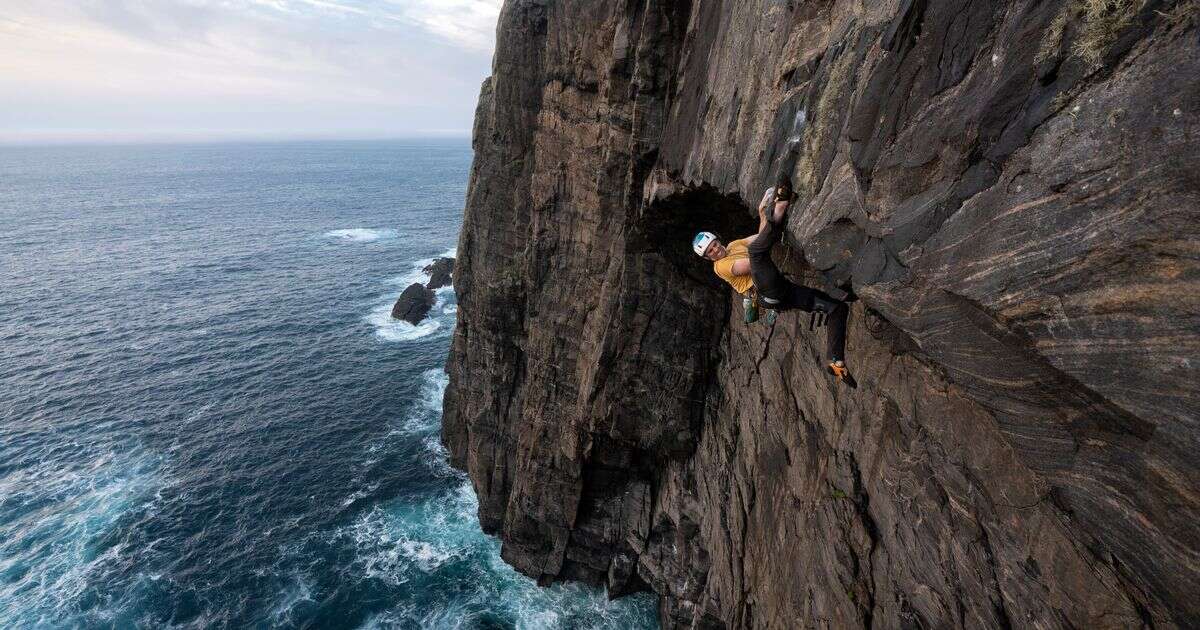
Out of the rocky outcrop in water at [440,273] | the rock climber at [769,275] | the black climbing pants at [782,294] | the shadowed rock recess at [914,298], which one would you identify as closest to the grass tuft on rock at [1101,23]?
the shadowed rock recess at [914,298]

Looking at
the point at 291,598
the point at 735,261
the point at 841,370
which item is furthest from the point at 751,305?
the point at 291,598

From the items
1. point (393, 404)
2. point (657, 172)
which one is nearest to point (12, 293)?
point (393, 404)

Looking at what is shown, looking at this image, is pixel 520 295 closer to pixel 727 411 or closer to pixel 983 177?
pixel 727 411

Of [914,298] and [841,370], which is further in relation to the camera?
[841,370]

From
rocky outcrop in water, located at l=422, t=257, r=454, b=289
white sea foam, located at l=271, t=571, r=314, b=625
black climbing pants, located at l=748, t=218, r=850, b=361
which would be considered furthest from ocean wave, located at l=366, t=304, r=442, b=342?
black climbing pants, located at l=748, t=218, r=850, b=361

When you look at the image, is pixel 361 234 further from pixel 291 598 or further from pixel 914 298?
pixel 914 298

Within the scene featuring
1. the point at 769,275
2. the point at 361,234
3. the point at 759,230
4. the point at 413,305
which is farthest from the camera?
the point at 361,234
